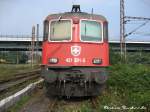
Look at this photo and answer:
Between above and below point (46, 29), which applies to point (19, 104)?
below

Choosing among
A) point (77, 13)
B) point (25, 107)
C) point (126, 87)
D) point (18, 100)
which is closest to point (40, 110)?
point (25, 107)

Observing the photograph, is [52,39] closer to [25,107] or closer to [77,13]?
[77,13]

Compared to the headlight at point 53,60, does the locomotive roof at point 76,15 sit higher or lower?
higher

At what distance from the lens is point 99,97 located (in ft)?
49.7

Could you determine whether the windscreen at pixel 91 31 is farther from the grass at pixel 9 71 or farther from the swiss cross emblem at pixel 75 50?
the grass at pixel 9 71

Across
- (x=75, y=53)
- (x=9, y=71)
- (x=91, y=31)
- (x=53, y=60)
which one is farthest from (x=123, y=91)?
(x=9, y=71)

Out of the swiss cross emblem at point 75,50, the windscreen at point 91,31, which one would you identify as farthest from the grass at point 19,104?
the windscreen at point 91,31

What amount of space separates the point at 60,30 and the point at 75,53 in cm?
108

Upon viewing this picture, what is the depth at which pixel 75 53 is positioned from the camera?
1439 centimetres

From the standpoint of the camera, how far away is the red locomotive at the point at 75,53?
14.3 m

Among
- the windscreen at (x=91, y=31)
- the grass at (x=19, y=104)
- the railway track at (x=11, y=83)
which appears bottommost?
the grass at (x=19, y=104)

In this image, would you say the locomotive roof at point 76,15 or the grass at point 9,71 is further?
the grass at point 9,71

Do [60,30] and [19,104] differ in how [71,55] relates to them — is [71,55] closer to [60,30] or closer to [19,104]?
[60,30]

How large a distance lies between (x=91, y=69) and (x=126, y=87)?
3194 millimetres
